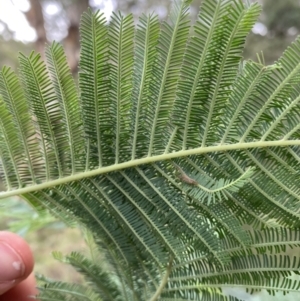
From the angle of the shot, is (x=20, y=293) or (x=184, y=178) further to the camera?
(x=20, y=293)

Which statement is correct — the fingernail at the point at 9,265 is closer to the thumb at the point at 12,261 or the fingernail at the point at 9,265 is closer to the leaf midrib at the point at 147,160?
the thumb at the point at 12,261

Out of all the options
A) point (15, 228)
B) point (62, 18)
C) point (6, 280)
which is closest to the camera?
point (6, 280)

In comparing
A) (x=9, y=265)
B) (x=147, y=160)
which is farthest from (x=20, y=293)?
(x=147, y=160)

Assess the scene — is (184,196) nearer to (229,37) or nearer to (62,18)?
(229,37)

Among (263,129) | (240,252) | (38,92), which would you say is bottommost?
(240,252)

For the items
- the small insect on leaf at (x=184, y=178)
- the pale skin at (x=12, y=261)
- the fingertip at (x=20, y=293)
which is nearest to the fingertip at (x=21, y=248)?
the pale skin at (x=12, y=261)

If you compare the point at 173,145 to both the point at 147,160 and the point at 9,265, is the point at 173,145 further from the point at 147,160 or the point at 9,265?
the point at 9,265

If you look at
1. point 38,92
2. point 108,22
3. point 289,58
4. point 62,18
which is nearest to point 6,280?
point 38,92
